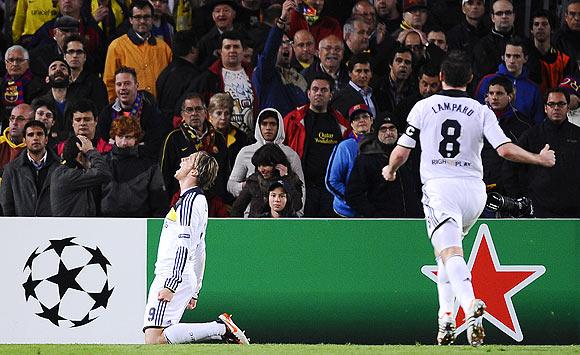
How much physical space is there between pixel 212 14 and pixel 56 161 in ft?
11.8

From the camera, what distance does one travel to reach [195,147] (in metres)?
13.9

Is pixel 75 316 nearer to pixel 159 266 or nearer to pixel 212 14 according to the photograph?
pixel 159 266

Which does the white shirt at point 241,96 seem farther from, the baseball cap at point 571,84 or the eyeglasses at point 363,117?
the baseball cap at point 571,84

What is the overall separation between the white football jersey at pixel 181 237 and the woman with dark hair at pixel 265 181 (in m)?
2.03

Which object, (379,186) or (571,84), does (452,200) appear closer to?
(379,186)

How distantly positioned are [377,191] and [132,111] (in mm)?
2852

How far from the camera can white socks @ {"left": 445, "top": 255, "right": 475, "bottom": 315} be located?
996 cm

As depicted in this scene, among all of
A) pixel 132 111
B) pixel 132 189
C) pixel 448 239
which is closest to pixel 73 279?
pixel 132 189

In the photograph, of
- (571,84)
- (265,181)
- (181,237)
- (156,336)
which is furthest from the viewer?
(571,84)

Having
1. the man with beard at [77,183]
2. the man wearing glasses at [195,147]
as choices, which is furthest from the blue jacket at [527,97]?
the man with beard at [77,183]

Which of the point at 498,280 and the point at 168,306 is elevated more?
the point at 168,306

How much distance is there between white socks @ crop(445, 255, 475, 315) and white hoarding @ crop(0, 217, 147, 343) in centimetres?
366

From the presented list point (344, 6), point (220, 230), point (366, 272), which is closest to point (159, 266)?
point (220, 230)

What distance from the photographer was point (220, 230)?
12789 mm
